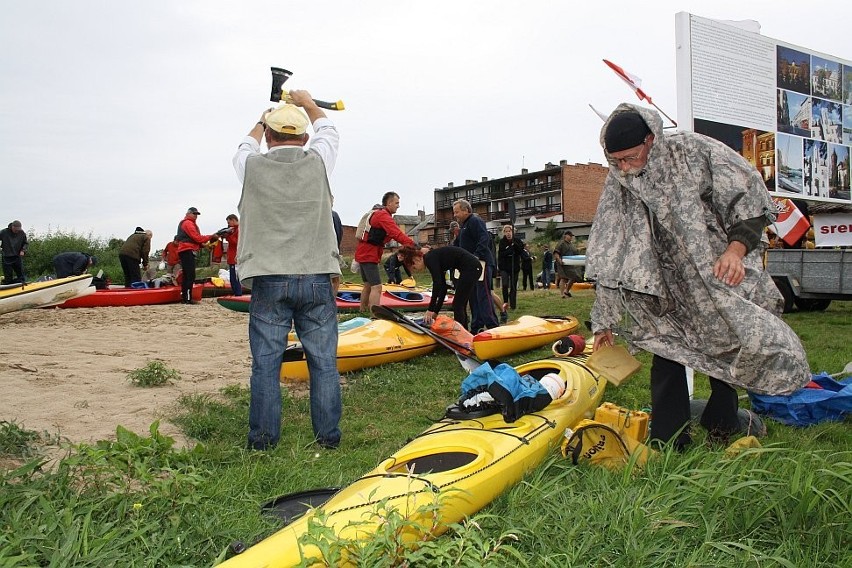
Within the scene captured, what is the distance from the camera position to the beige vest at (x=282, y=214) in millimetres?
3488

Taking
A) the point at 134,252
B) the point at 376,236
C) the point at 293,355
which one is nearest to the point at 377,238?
the point at 376,236

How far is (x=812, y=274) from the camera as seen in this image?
921cm

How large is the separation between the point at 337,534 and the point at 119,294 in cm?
1105

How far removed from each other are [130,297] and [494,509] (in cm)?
1087

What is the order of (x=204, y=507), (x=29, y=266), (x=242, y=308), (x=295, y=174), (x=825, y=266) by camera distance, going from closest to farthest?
(x=204, y=507)
(x=295, y=174)
(x=825, y=266)
(x=242, y=308)
(x=29, y=266)

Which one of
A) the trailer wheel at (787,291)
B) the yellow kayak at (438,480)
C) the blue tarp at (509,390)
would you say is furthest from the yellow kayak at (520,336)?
the trailer wheel at (787,291)

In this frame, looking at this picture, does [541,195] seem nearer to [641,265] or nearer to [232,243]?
[232,243]

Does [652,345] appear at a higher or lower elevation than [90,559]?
higher

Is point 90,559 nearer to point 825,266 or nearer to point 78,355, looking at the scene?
point 78,355

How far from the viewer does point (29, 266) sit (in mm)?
25484

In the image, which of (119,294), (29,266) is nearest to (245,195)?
(119,294)

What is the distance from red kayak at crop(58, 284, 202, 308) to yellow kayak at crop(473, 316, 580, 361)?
771 cm

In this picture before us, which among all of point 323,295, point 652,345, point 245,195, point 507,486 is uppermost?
point 245,195

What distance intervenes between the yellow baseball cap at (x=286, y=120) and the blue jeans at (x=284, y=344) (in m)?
0.83
